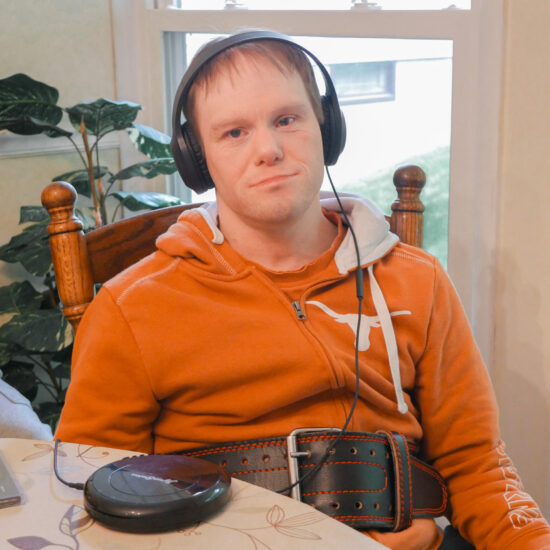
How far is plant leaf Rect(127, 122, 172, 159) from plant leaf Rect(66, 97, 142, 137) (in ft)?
0.10

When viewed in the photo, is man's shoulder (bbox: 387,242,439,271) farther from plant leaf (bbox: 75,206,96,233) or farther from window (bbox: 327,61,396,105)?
plant leaf (bbox: 75,206,96,233)

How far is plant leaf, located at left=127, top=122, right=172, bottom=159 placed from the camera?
1712 millimetres

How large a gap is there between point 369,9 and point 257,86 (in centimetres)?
71

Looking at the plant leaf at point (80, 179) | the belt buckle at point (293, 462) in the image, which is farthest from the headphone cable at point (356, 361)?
the plant leaf at point (80, 179)

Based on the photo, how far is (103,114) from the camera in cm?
165

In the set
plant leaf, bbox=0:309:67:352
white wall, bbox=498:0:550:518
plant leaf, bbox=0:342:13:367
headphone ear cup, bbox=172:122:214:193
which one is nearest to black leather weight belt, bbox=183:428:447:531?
headphone ear cup, bbox=172:122:214:193

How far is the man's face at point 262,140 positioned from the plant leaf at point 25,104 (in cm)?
75

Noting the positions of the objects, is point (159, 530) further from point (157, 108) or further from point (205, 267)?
point (157, 108)

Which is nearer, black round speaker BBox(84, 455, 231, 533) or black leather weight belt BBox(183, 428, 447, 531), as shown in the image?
black round speaker BBox(84, 455, 231, 533)

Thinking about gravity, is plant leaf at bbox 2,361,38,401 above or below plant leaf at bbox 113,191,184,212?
below

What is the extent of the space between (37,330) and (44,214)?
25 cm

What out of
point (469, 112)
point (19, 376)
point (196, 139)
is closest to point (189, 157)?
point (196, 139)

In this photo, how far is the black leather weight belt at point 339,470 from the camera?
860mm

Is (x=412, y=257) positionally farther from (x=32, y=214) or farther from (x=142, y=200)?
(x=32, y=214)
